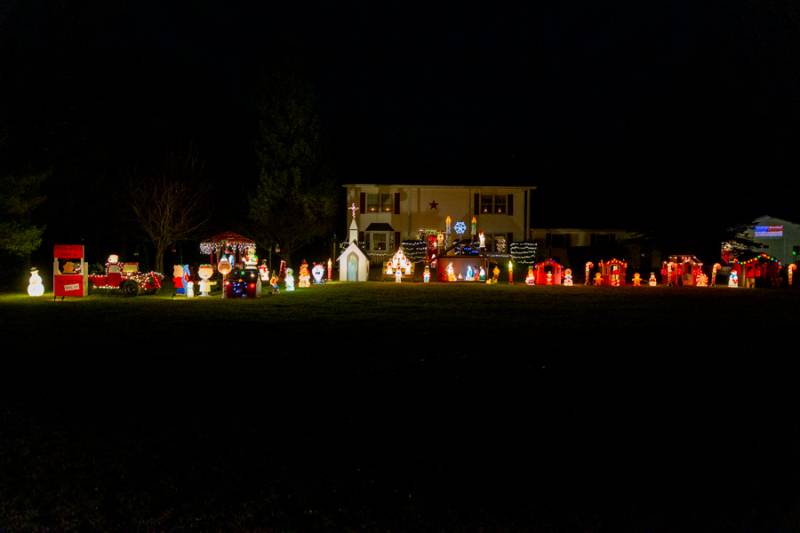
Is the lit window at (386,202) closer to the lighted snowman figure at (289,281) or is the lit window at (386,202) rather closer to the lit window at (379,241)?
the lit window at (379,241)

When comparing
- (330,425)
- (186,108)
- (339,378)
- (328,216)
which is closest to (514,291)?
(328,216)

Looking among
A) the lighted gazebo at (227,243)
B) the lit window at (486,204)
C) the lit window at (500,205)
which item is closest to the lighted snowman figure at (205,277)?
the lighted gazebo at (227,243)

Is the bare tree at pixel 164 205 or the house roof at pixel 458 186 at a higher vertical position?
the house roof at pixel 458 186

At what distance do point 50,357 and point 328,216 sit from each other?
90.6ft

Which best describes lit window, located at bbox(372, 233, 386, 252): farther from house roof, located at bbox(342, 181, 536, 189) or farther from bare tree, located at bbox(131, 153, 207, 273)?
bare tree, located at bbox(131, 153, 207, 273)

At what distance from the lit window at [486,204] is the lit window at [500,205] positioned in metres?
0.26

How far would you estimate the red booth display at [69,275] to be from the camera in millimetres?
21016

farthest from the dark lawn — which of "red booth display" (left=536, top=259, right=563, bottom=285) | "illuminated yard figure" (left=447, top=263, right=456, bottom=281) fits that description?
"illuminated yard figure" (left=447, top=263, right=456, bottom=281)

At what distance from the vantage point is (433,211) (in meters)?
41.5

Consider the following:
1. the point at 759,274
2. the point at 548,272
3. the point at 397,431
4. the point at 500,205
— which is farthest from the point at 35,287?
the point at 759,274

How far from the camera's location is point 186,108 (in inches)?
1535

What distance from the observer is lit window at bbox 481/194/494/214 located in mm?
41797

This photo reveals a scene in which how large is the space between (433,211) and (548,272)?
12292mm

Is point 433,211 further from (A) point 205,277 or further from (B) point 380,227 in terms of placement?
(A) point 205,277
